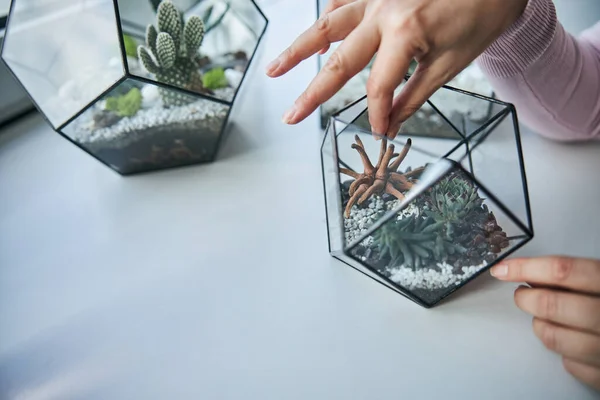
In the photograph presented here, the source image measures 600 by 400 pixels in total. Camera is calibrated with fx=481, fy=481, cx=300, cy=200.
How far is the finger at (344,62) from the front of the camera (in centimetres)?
45

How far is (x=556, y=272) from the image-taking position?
0.46 m

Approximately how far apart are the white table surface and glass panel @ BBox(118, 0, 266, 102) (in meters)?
0.07

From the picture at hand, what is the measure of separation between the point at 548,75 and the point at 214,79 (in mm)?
464

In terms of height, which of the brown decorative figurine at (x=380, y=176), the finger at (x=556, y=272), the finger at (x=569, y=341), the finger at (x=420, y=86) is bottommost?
the finger at (x=569, y=341)

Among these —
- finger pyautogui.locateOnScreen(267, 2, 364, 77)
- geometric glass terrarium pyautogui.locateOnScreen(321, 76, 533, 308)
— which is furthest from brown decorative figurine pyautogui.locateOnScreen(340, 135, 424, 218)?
finger pyautogui.locateOnScreen(267, 2, 364, 77)

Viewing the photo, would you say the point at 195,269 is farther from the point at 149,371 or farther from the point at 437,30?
the point at 437,30

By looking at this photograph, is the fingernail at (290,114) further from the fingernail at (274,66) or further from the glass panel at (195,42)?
the glass panel at (195,42)

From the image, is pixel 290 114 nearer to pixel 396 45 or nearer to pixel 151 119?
pixel 396 45

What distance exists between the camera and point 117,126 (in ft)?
2.21

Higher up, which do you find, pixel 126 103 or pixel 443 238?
pixel 126 103

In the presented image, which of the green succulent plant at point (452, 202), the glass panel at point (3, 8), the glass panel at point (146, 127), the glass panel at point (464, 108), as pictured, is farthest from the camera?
the glass panel at point (3, 8)

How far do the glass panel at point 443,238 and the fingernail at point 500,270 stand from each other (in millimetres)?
17

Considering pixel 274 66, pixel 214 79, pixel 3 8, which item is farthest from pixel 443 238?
pixel 3 8

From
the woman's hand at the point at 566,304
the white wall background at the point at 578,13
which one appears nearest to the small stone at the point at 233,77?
the woman's hand at the point at 566,304
